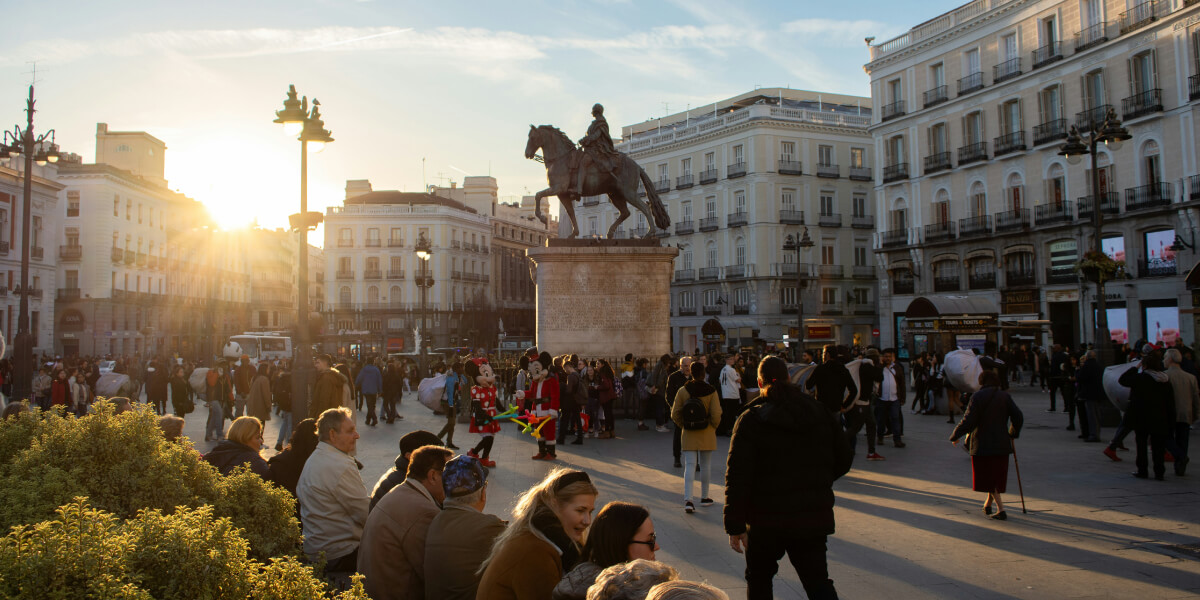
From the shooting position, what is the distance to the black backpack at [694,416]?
8578 millimetres

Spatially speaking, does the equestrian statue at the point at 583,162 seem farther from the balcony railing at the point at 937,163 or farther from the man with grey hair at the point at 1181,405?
the balcony railing at the point at 937,163

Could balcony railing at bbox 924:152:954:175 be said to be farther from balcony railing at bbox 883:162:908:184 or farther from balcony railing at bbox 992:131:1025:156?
balcony railing at bbox 992:131:1025:156

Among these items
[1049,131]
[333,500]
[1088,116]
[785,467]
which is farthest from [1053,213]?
[333,500]

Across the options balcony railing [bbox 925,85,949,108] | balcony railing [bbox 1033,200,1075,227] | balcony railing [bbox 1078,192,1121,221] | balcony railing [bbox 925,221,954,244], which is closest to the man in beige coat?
balcony railing [bbox 1078,192,1121,221]

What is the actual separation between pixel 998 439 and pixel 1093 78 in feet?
110

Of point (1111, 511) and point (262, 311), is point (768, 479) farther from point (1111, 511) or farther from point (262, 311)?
point (262, 311)

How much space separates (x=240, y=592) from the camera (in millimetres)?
2330

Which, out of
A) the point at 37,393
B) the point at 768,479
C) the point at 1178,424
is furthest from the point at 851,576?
the point at 37,393

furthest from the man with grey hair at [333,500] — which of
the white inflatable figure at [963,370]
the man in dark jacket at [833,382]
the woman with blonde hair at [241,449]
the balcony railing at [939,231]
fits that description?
the balcony railing at [939,231]

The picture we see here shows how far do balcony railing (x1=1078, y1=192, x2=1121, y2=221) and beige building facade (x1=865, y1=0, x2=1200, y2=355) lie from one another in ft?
0.27

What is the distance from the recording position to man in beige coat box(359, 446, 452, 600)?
4223 mm

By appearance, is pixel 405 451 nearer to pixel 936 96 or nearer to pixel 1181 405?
pixel 1181 405

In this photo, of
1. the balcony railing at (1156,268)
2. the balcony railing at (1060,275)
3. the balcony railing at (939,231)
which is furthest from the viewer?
the balcony railing at (939,231)

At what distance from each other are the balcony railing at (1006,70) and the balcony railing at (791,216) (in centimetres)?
1717
